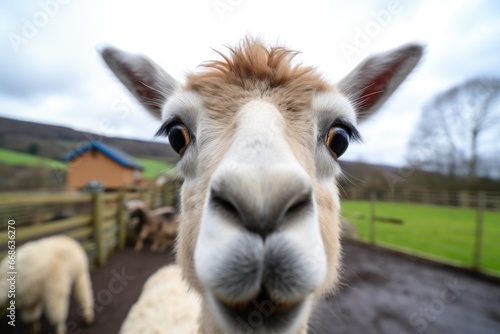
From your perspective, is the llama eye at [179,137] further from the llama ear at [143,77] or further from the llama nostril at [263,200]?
the llama nostril at [263,200]

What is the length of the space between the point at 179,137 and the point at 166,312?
8.65 feet

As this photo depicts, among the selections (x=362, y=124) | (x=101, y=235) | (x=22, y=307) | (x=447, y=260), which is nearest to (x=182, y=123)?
(x=362, y=124)

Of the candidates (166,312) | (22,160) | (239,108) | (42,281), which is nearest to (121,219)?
(42,281)

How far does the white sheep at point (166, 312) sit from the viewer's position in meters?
3.04

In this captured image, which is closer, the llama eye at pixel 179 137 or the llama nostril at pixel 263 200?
the llama nostril at pixel 263 200

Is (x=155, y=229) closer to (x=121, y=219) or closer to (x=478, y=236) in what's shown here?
(x=121, y=219)

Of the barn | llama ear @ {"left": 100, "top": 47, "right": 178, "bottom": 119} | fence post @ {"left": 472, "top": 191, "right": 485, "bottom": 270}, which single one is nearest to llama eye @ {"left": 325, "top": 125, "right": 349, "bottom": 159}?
llama ear @ {"left": 100, "top": 47, "right": 178, "bottom": 119}

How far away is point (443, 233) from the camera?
41.1 feet

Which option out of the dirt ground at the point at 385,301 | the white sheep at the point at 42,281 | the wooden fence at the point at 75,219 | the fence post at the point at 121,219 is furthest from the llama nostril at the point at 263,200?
the fence post at the point at 121,219

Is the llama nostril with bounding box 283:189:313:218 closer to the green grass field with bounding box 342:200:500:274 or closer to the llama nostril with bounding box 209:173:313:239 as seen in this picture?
the llama nostril with bounding box 209:173:313:239

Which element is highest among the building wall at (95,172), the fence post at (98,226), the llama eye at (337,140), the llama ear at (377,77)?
the llama ear at (377,77)

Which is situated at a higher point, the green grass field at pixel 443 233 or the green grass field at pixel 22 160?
the green grass field at pixel 22 160

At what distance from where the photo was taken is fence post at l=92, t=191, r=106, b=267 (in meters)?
8.23

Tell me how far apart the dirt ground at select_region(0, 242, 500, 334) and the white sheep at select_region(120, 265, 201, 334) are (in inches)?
99.6
